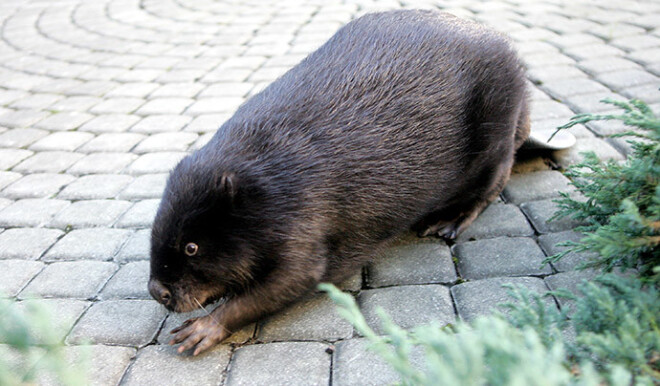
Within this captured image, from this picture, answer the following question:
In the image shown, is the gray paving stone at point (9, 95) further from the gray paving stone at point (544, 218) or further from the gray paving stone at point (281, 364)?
the gray paving stone at point (544, 218)

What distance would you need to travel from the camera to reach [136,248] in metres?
3.47

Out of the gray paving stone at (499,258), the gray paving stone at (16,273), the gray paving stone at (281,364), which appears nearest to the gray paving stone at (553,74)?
the gray paving stone at (499,258)

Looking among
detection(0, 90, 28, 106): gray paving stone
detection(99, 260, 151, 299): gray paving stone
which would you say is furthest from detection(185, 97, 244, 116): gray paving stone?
detection(99, 260, 151, 299): gray paving stone

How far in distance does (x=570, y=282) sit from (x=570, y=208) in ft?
1.34

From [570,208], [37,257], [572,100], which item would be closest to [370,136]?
[570,208]

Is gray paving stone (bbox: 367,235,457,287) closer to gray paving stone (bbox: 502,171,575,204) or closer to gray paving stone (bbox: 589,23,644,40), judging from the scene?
gray paving stone (bbox: 502,171,575,204)

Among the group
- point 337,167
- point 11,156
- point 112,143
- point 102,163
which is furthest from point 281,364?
point 11,156

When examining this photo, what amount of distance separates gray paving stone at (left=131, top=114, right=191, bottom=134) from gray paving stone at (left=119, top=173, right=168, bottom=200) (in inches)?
31.7

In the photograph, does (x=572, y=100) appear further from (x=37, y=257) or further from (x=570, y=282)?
(x=37, y=257)

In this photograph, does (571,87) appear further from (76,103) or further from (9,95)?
(9,95)

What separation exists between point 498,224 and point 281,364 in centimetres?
166

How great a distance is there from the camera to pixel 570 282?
2895mm

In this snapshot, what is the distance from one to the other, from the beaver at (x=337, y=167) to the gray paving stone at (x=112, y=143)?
2010mm

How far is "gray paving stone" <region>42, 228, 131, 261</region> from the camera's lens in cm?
343
